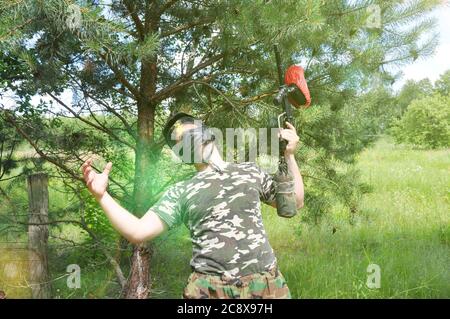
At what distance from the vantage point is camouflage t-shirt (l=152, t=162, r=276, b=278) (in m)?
1.62

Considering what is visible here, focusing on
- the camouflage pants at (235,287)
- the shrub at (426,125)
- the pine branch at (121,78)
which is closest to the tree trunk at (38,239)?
the pine branch at (121,78)

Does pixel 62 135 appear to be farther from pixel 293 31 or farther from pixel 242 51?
pixel 293 31

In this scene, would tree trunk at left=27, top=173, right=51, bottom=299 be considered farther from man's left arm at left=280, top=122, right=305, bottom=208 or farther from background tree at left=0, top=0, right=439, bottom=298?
man's left arm at left=280, top=122, right=305, bottom=208

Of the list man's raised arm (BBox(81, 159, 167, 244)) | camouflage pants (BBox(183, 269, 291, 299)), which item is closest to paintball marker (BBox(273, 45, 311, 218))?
camouflage pants (BBox(183, 269, 291, 299))

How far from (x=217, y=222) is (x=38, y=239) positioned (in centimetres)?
239

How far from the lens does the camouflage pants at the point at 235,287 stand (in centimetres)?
160

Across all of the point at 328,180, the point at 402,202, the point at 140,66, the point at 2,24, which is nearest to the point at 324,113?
the point at 328,180

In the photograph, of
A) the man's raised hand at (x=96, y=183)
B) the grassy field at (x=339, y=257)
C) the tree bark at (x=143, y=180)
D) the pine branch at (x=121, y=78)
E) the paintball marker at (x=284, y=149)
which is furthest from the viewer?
the grassy field at (x=339, y=257)

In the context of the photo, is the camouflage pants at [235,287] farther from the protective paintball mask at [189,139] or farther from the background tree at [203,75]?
the background tree at [203,75]

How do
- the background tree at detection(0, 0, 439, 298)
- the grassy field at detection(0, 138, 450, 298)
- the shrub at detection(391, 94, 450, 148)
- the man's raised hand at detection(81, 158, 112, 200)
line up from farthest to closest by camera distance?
the shrub at detection(391, 94, 450, 148) → the grassy field at detection(0, 138, 450, 298) → the background tree at detection(0, 0, 439, 298) → the man's raised hand at detection(81, 158, 112, 200)

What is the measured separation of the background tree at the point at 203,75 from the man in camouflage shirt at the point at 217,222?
91cm

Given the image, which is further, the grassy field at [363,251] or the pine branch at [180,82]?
the grassy field at [363,251]

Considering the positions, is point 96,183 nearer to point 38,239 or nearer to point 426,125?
point 38,239
